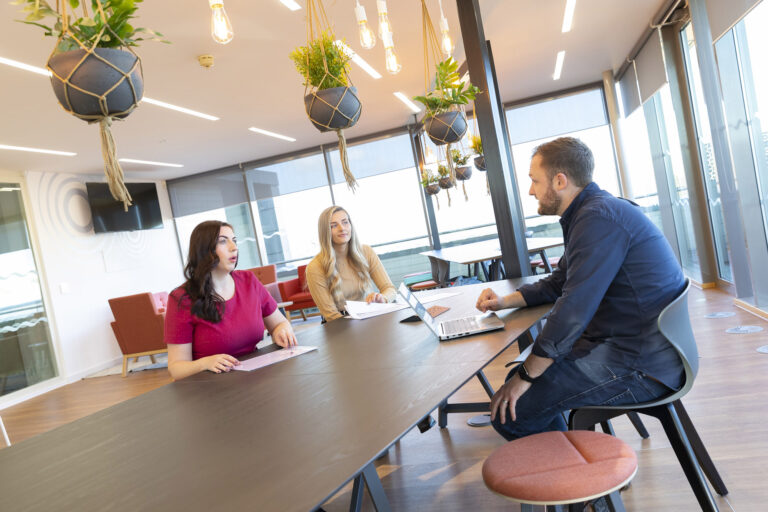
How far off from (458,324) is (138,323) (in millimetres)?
6555

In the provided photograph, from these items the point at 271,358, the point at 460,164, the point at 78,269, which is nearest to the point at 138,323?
the point at 78,269

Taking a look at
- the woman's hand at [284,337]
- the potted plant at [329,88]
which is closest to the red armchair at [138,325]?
the woman's hand at [284,337]

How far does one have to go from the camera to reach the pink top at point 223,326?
2.44 m

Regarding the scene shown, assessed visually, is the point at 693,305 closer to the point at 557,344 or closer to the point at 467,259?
the point at 467,259

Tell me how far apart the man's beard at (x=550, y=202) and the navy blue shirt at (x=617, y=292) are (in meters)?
0.16

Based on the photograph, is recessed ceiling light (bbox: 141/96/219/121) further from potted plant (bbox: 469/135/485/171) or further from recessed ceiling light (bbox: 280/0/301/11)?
potted plant (bbox: 469/135/485/171)

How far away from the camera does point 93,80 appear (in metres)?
1.56

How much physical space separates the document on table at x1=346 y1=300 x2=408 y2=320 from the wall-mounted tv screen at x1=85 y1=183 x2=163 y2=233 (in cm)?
675

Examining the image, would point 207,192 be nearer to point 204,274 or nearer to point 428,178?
point 428,178

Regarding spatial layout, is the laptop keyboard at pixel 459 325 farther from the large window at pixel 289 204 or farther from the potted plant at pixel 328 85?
the large window at pixel 289 204

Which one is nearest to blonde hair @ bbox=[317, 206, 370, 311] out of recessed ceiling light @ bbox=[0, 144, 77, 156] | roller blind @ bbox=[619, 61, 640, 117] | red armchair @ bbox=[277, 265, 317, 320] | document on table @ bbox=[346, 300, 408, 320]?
document on table @ bbox=[346, 300, 408, 320]

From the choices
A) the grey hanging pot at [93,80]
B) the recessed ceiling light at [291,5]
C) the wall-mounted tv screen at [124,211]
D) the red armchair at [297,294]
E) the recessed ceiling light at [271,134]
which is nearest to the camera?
the grey hanging pot at [93,80]

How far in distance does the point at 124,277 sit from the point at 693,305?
826cm

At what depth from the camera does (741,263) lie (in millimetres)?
5027
